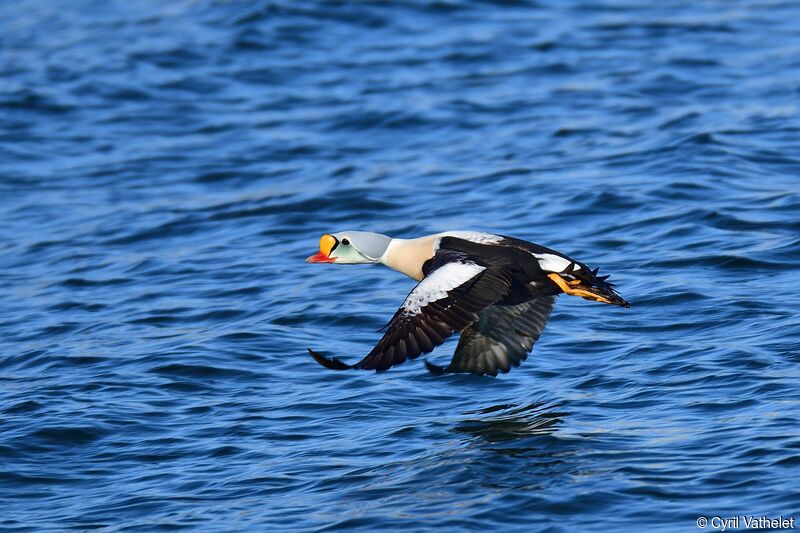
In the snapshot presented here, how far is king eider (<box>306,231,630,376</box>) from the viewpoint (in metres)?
7.31

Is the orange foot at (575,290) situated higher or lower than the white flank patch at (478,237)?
lower

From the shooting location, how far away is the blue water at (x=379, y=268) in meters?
7.22

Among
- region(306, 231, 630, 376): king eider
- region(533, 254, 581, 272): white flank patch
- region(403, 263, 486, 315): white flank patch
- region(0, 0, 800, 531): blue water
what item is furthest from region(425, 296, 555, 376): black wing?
region(403, 263, 486, 315): white flank patch

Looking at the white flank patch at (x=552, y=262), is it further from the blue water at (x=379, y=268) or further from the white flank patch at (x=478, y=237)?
the blue water at (x=379, y=268)

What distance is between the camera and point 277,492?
23.8 ft

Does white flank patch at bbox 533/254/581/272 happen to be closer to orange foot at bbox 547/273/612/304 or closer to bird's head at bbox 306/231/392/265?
orange foot at bbox 547/273/612/304

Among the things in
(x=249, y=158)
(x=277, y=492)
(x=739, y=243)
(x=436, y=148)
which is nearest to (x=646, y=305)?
(x=739, y=243)

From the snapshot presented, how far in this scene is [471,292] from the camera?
769 centimetres

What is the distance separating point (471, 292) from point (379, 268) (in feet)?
14.2

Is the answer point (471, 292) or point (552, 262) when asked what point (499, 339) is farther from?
point (471, 292)

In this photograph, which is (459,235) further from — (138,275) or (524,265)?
(138,275)

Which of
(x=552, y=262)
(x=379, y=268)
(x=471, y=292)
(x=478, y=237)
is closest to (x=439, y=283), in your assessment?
(x=471, y=292)

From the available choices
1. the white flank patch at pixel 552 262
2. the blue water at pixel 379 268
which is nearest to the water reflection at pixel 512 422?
the blue water at pixel 379 268

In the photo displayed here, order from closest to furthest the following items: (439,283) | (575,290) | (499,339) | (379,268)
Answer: (439,283)
(575,290)
(499,339)
(379,268)
